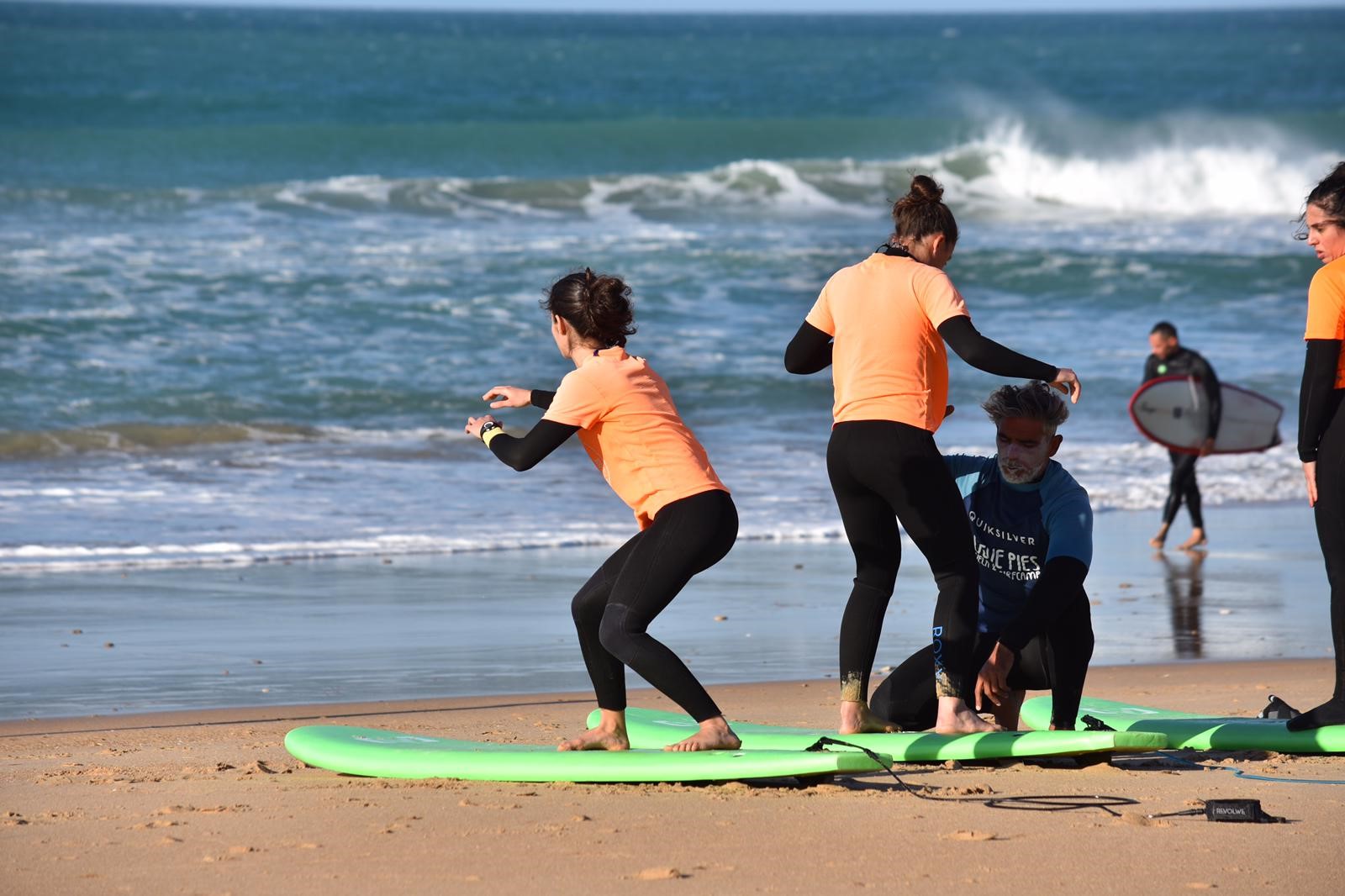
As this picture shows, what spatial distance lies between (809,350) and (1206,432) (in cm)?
615

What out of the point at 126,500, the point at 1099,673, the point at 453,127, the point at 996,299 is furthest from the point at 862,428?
the point at 453,127

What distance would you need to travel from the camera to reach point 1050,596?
187 inches

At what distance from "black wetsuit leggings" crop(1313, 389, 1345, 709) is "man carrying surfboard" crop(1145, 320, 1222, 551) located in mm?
5109

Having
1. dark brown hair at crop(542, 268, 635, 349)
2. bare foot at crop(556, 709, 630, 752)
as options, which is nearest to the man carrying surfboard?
bare foot at crop(556, 709, 630, 752)

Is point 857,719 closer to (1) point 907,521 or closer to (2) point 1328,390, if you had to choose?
(1) point 907,521

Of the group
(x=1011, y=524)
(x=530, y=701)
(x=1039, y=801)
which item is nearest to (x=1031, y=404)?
(x=1011, y=524)

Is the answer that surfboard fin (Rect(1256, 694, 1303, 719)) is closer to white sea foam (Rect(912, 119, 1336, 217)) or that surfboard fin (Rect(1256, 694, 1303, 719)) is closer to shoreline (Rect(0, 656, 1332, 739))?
shoreline (Rect(0, 656, 1332, 739))

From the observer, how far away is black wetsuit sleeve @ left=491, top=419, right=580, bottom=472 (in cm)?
434

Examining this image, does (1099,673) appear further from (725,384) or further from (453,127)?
(453,127)

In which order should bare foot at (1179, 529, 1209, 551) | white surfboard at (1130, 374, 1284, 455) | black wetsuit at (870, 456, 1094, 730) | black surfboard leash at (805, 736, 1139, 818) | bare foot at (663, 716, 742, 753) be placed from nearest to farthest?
1. black surfboard leash at (805, 736, 1139, 818)
2. bare foot at (663, 716, 742, 753)
3. black wetsuit at (870, 456, 1094, 730)
4. bare foot at (1179, 529, 1209, 551)
5. white surfboard at (1130, 374, 1284, 455)

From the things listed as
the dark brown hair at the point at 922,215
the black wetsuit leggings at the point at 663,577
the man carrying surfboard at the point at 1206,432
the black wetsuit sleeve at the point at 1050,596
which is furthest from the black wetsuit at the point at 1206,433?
the black wetsuit leggings at the point at 663,577

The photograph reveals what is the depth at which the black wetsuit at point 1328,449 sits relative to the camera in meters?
4.75

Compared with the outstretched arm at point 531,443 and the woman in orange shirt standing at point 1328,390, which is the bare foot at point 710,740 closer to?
the outstretched arm at point 531,443

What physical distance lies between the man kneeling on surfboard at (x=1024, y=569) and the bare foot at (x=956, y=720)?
0.18 m
